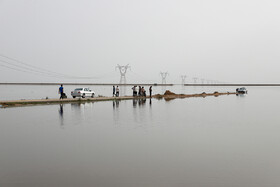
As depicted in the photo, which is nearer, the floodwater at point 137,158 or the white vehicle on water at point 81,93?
the floodwater at point 137,158

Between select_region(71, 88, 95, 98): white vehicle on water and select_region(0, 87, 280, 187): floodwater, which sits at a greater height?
select_region(71, 88, 95, 98): white vehicle on water

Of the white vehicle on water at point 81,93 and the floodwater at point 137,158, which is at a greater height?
the white vehicle on water at point 81,93

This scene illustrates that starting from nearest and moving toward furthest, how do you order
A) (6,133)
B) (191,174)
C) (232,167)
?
1. (191,174)
2. (232,167)
3. (6,133)

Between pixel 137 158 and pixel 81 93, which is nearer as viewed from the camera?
pixel 137 158

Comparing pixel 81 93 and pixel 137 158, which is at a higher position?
pixel 81 93

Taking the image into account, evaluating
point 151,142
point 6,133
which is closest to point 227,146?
point 151,142

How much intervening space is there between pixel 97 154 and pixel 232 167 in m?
5.39

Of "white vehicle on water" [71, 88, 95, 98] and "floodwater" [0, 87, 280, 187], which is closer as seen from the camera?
"floodwater" [0, 87, 280, 187]

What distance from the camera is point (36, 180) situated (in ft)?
27.5

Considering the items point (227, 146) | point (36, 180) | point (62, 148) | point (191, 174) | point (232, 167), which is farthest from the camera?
point (227, 146)

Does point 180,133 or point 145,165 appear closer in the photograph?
point 145,165

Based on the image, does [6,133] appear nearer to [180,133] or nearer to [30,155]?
[30,155]

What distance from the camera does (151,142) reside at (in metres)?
14.3

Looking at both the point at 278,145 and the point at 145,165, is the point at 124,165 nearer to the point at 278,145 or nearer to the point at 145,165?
the point at 145,165
